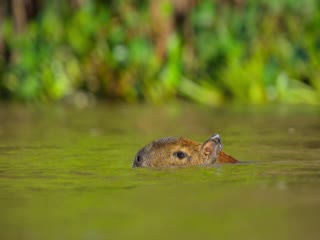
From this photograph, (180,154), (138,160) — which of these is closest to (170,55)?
(138,160)

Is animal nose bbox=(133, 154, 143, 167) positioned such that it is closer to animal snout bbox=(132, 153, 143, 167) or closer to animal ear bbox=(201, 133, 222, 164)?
animal snout bbox=(132, 153, 143, 167)

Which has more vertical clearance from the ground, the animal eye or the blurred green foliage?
the blurred green foliage

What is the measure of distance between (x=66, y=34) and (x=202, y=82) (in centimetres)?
236

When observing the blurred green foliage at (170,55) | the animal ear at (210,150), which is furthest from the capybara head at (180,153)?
the blurred green foliage at (170,55)

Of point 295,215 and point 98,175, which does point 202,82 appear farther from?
point 295,215

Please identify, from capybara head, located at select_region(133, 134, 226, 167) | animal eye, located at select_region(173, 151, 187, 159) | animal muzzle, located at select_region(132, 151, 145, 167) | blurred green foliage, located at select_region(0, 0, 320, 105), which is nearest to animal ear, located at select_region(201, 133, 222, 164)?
capybara head, located at select_region(133, 134, 226, 167)

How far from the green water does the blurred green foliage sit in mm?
3667

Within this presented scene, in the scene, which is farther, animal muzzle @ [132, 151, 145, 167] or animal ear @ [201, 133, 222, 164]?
animal muzzle @ [132, 151, 145, 167]

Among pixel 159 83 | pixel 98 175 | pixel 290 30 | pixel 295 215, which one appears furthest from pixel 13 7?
pixel 295 215

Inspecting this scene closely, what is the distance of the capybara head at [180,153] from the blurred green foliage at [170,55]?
330 inches

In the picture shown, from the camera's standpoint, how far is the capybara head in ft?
25.6

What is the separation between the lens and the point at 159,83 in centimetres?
1691

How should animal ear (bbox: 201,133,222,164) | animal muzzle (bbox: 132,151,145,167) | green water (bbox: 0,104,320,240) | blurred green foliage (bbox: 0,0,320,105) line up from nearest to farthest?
green water (bbox: 0,104,320,240), animal ear (bbox: 201,133,222,164), animal muzzle (bbox: 132,151,145,167), blurred green foliage (bbox: 0,0,320,105)

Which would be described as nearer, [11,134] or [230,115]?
[11,134]
